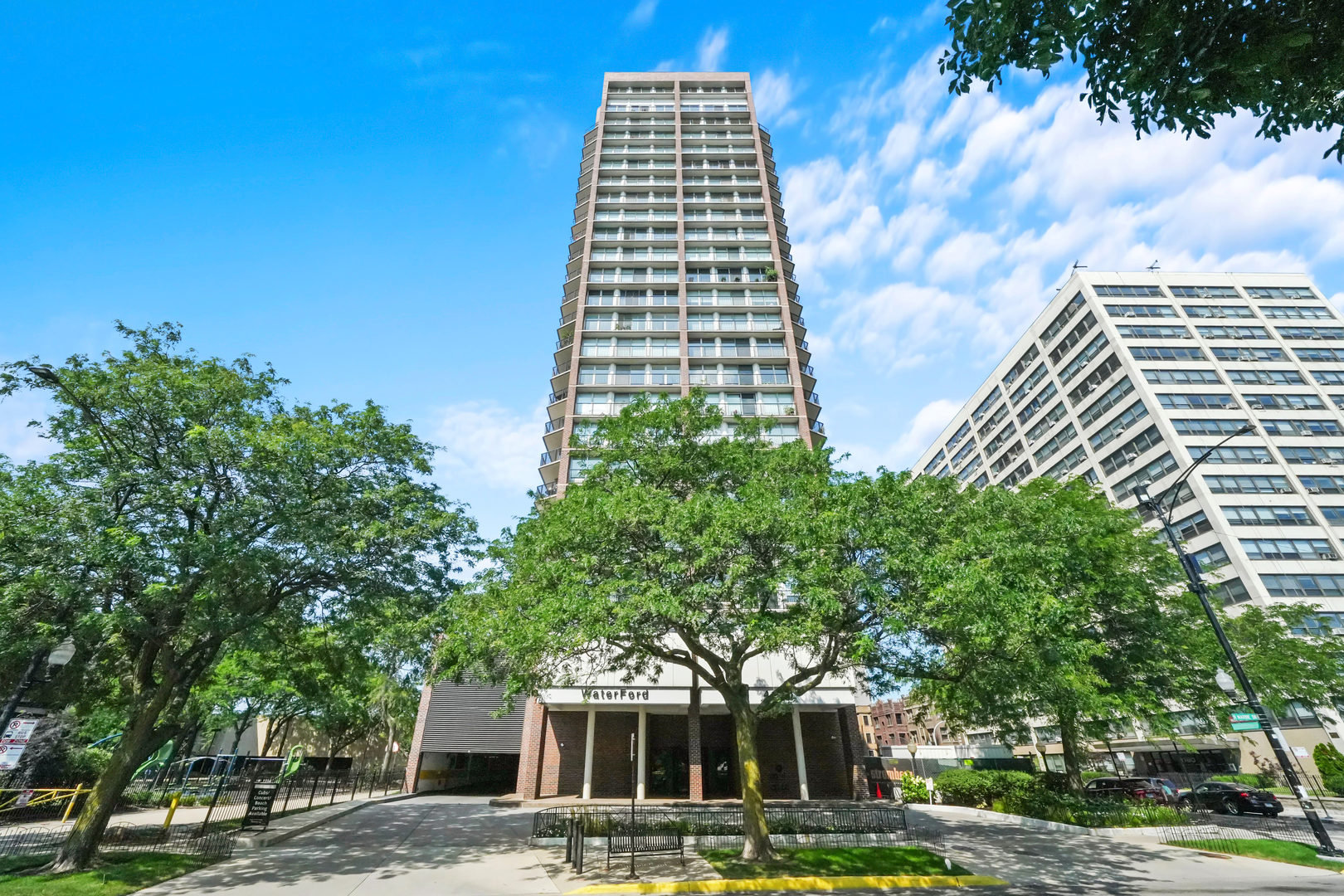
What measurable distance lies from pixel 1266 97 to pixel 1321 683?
38147mm

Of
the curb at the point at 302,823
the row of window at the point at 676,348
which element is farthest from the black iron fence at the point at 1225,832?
the row of window at the point at 676,348

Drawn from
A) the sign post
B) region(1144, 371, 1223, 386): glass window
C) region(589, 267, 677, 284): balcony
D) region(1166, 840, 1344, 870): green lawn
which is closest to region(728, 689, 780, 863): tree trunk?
region(1166, 840, 1344, 870): green lawn

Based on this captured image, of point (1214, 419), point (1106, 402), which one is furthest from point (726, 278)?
point (1214, 419)

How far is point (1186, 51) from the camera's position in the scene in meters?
7.26

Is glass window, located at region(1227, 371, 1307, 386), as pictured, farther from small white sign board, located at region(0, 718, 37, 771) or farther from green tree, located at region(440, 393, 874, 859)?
small white sign board, located at region(0, 718, 37, 771)

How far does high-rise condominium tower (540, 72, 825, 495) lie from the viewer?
Result: 4031 cm

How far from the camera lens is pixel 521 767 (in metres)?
30.5

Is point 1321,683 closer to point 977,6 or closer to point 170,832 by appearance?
point 977,6

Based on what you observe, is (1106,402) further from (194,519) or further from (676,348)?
(194,519)

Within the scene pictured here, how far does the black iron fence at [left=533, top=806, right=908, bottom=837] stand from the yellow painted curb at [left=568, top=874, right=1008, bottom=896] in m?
3.64

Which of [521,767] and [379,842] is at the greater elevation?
[521,767]

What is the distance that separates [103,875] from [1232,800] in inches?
1545

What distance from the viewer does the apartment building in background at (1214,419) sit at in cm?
4709

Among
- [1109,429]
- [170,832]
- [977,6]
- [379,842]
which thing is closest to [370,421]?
[379,842]
